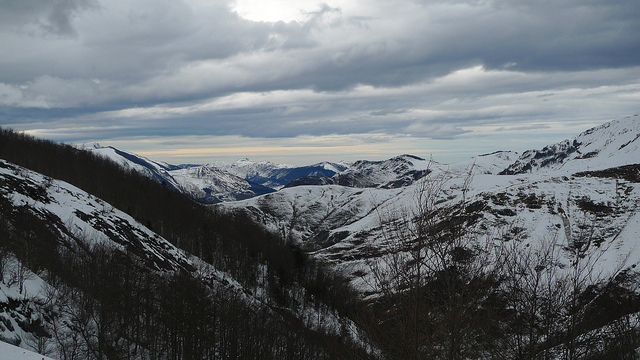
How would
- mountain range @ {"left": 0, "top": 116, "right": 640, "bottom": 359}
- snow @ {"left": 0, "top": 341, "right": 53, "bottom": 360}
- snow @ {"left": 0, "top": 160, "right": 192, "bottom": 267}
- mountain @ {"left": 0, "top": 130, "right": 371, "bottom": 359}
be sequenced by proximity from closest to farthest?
mountain range @ {"left": 0, "top": 116, "right": 640, "bottom": 359}, snow @ {"left": 0, "top": 341, "right": 53, "bottom": 360}, mountain @ {"left": 0, "top": 130, "right": 371, "bottom": 359}, snow @ {"left": 0, "top": 160, "right": 192, "bottom": 267}

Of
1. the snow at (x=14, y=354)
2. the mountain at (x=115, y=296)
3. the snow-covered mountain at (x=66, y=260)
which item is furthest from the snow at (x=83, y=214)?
the snow at (x=14, y=354)

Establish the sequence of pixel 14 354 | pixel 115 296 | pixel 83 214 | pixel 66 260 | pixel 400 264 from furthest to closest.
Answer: pixel 83 214, pixel 66 260, pixel 115 296, pixel 14 354, pixel 400 264

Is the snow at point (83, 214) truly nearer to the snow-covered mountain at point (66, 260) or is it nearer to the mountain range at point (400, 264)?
the snow-covered mountain at point (66, 260)

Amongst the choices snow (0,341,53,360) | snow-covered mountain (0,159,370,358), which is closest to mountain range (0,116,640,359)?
snow-covered mountain (0,159,370,358)

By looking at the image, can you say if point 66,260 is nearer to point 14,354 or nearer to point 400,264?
point 14,354

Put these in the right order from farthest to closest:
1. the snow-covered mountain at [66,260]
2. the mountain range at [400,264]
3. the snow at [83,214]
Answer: the snow at [83,214]
the snow-covered mountain at [66,260]
the mountain range at [400,264]

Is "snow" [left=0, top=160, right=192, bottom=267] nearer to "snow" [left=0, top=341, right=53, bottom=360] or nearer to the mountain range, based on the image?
the mountain range

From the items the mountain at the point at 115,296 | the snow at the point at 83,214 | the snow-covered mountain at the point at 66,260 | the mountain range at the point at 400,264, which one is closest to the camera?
the mountain range at the point at 400,264

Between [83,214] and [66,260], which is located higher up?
[83,214]

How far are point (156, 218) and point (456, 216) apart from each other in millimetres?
124211

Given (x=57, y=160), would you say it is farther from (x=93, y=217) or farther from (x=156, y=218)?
(x=93, y=217)

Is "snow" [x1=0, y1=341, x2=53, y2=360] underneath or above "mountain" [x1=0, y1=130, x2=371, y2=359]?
above

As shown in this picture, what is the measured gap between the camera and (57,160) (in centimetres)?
13612

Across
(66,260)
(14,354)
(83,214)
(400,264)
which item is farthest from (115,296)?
(400,264)
